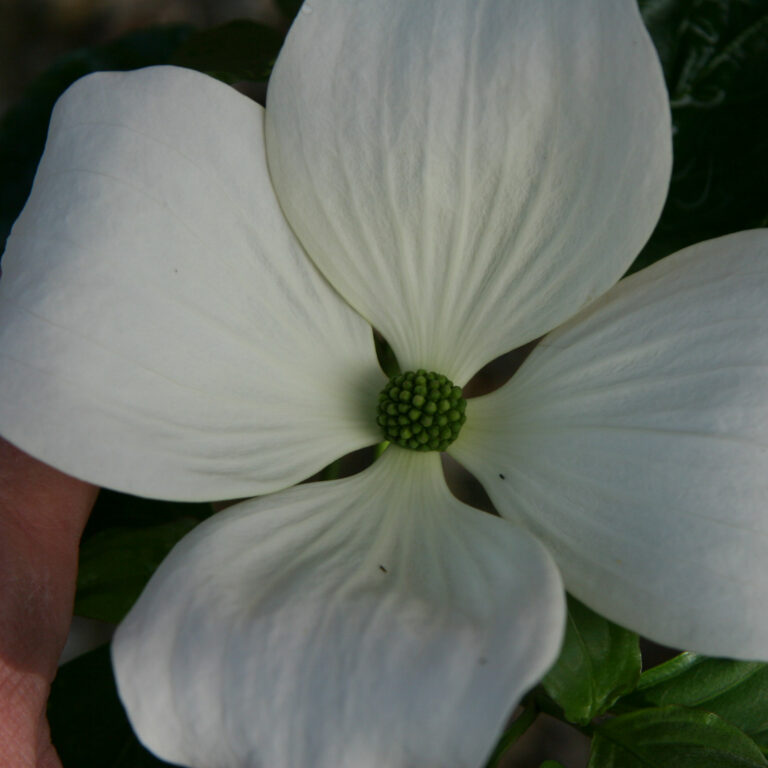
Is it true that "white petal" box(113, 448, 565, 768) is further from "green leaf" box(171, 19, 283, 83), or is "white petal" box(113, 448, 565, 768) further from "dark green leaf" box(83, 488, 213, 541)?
"green leaf" box(171, 19, 283, 83)

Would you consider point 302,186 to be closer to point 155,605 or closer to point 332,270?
point 332,270

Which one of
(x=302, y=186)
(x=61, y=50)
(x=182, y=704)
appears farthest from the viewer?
(x=61, y=50)

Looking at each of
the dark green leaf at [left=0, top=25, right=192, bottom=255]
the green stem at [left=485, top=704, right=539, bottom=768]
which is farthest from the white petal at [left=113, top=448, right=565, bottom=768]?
the dark green leaf at [left=0, top=25, right=192, bottom=255]

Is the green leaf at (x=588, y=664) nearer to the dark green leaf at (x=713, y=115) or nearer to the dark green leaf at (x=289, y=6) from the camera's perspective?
the dark green leaf at (x=713, y=115)

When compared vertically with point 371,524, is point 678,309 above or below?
above

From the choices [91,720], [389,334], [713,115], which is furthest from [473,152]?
[91,720]

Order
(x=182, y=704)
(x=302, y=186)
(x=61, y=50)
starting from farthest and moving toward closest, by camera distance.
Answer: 1. (x=61, y=50)
2. (x=302, y=186)
3. (x=182, y=704)

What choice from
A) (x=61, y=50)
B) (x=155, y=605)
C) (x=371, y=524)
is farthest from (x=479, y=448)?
(x=61, y=50)
